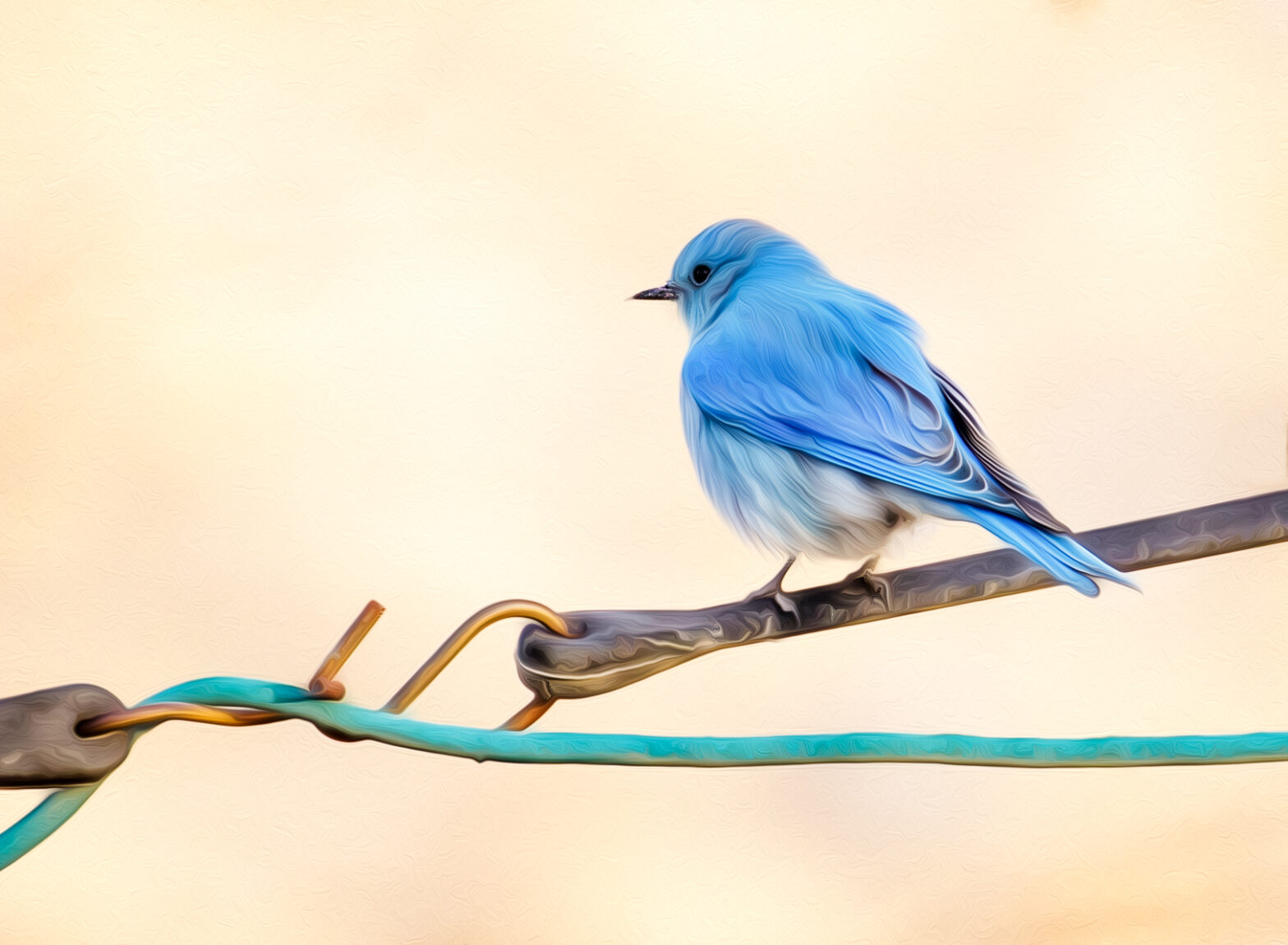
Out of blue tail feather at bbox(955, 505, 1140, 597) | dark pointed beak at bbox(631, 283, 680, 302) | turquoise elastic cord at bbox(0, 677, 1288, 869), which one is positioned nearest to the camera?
turquoise elastic cord at bbox(0, 677, 1288, 869)

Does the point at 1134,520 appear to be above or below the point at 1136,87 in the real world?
below

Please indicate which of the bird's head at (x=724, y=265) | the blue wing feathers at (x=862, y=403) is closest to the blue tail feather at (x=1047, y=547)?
the blue wing feathers at (x=862, y=403)

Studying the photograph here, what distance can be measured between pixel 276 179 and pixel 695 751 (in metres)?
0.60

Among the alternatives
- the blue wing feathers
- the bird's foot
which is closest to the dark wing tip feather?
the blue wing feathers

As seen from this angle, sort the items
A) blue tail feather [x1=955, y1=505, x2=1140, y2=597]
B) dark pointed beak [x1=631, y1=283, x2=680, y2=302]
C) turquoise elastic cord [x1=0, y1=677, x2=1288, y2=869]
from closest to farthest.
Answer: turquoise elastic cord [x1=0, y1=677, x2=1288, y2=869]
blue tail feather [x1=955, y1=505, x2=1140, y2=597]
dark pointed beak [x1=631, y1=283, x2=680, y2=302]

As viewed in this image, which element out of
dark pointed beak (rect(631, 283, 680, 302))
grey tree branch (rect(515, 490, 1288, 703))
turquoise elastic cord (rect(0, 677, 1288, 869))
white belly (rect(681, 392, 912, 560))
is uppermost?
dark pointed beak (rect(631, 283, 680, 302))

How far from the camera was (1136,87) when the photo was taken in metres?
1.03

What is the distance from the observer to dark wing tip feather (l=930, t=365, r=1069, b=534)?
0.90m

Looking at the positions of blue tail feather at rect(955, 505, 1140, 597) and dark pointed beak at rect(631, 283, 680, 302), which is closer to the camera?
blue tail feather at rect(955, 505, 1140, 597)

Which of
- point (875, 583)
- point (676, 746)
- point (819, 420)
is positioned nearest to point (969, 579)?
point (875, 583)

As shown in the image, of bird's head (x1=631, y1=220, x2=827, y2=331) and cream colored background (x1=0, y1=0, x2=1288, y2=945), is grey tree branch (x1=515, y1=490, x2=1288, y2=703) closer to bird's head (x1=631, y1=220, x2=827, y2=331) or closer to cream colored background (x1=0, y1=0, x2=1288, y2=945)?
A: cream colored background (x1=0, y1=0, x2=1288, y2=945)

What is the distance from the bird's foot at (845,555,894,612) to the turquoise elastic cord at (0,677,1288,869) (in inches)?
4.3

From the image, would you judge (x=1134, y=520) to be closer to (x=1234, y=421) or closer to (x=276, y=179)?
(x=1234, y=421)

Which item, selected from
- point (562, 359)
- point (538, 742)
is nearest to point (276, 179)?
point (562, 359)
